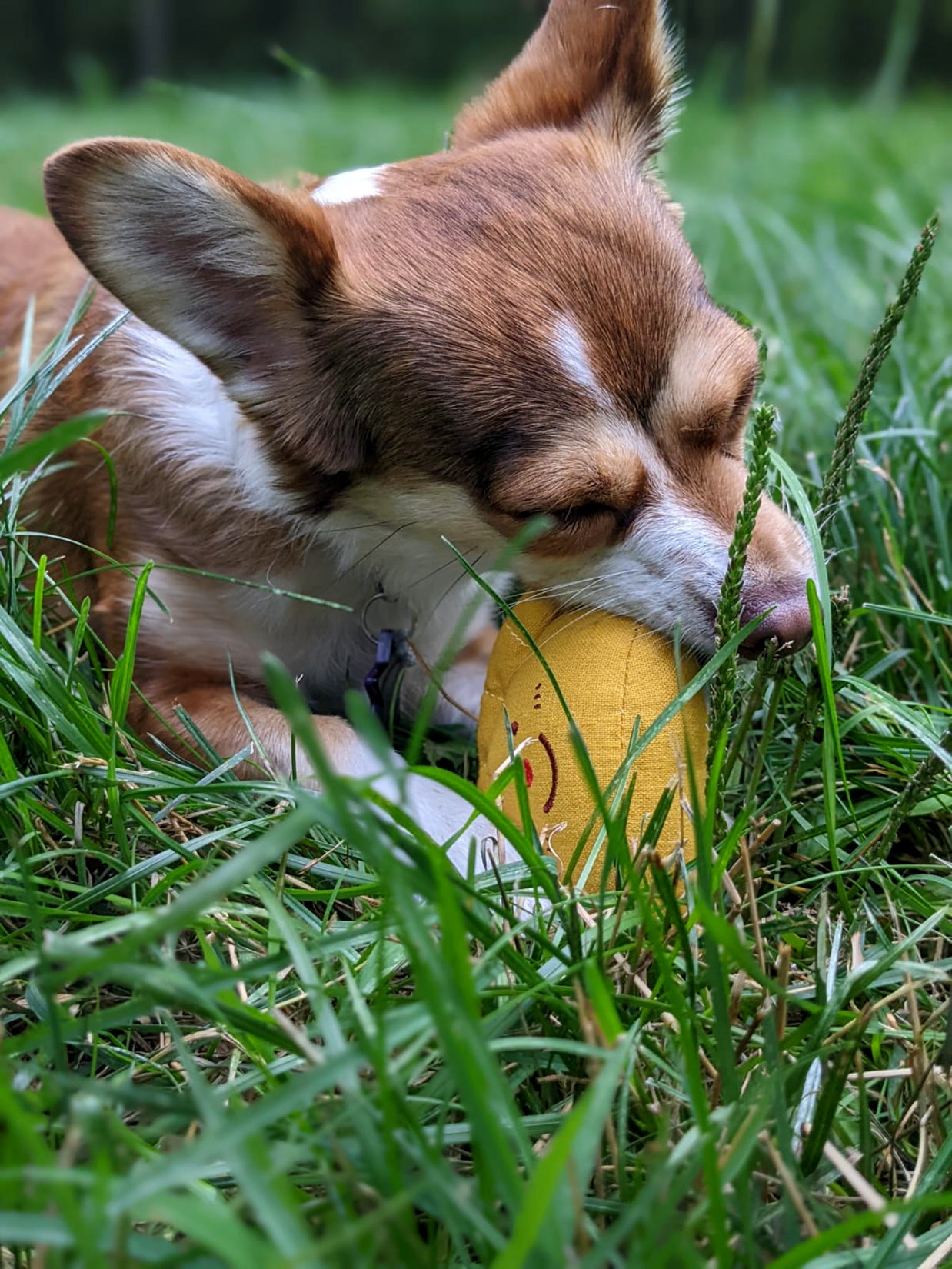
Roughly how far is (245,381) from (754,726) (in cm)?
122

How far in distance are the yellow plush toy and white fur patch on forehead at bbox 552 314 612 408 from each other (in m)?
0.40

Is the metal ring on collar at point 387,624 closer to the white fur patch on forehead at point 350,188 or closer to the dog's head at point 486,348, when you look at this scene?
the dog's head at point 486,348

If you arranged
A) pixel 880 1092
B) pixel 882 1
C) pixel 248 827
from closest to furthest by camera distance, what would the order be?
pixel 880 1092, pixel 248 827, pixel 882 1

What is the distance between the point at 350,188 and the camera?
2.49 metres

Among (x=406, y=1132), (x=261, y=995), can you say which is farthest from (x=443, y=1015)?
(x=261, y=995)

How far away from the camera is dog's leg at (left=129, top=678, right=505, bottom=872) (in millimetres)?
2207

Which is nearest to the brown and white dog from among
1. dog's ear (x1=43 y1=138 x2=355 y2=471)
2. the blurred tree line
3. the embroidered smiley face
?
dog's ear (x1=43 y1=138 x2=355 y2=471)

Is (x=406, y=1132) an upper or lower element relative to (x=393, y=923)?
lower

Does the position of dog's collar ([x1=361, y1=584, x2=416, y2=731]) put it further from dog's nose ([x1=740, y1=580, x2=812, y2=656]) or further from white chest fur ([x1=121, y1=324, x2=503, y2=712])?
dog's nose ([x1=740, y1=580, x2=812, y2=656])

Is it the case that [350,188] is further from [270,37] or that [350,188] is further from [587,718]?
[270,37]

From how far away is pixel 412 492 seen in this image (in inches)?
90.2

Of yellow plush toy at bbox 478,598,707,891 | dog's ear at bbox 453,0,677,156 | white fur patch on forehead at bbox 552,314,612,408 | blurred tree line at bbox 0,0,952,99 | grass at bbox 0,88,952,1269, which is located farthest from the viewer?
blurred tree line at bbox 0,0,952,99

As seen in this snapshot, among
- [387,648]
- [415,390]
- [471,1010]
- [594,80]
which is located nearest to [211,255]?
[415,390]

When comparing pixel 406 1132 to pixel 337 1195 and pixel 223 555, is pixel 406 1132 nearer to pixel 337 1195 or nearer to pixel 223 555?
pixel 337 1195
